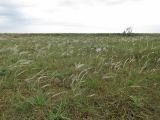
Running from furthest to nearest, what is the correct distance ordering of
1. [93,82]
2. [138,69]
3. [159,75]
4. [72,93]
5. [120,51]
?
[120,51] → [138,69] → [159,75] → [93,82] → [72,93]

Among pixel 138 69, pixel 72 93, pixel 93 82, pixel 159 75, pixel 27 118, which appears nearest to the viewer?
pixel 27 118

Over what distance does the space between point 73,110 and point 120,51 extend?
453 cm

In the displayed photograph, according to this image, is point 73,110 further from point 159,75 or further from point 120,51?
point 120,51

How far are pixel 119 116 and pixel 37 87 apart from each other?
1.60 metres

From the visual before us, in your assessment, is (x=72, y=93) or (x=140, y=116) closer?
(x=140, y=116)

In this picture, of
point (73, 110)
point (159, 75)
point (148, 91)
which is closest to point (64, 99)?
point (73, 110)

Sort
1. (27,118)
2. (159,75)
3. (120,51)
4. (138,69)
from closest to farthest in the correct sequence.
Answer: (27,118) < (159,75) < (138,69) < (120,51)

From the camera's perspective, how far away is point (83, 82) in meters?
5.77

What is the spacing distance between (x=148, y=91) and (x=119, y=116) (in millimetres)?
955

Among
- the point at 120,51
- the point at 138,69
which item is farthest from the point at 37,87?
the point at 120,51

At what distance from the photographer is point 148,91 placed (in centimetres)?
553

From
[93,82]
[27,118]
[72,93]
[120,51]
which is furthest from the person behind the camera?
[120,51]

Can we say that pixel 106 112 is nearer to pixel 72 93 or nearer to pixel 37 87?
pixel 72 93

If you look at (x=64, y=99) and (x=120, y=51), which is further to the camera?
(x=120, y=51)
